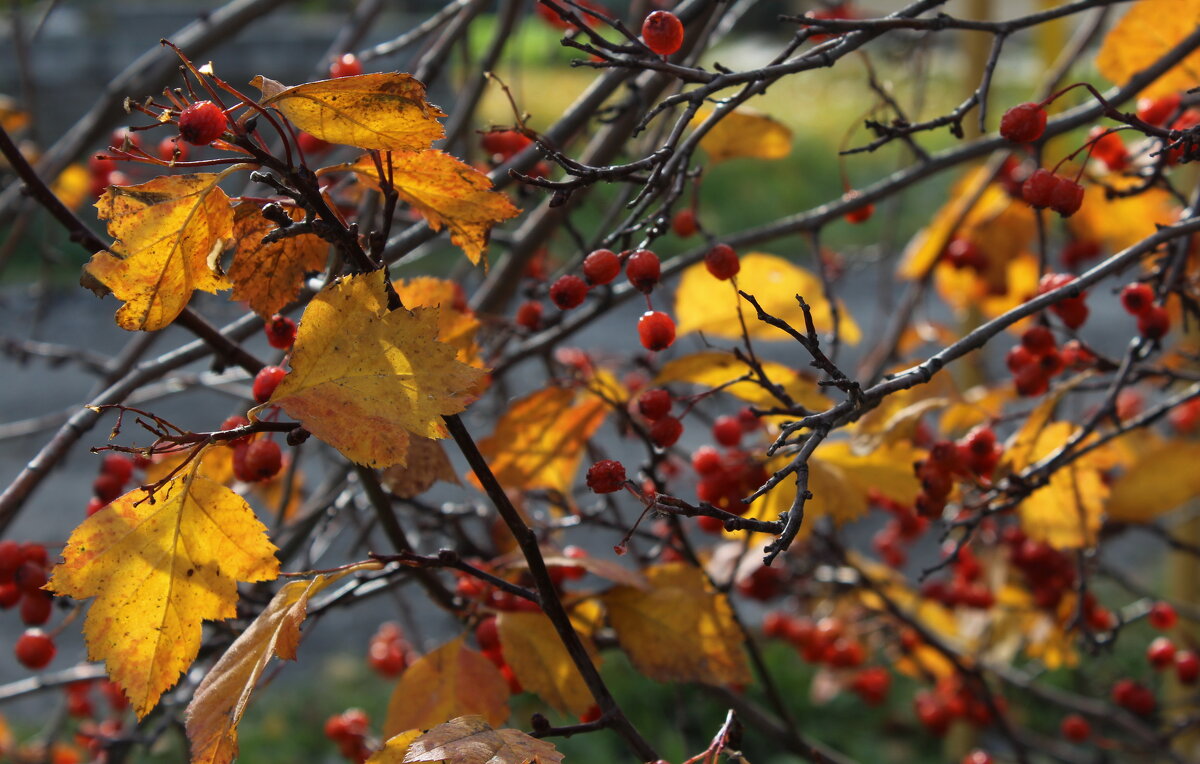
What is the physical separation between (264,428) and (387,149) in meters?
0.22

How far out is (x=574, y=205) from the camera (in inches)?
59.2

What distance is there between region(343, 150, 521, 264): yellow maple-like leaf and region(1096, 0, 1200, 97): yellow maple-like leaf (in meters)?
0.89

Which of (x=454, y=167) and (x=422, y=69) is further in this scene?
(x=422, y=69)

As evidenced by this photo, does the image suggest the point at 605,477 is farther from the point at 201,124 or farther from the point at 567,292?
the point at 201,124

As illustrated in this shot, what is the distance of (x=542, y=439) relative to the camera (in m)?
1.29

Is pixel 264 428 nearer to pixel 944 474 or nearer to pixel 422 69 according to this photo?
pixel 944 474

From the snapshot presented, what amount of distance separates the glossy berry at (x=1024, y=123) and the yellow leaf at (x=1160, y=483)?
2.90ft

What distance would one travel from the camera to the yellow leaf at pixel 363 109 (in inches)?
30.6

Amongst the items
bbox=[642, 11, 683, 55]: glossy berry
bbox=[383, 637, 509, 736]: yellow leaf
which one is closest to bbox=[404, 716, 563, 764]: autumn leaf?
bbox=[383, 637, 509, 736]: yellow leaf

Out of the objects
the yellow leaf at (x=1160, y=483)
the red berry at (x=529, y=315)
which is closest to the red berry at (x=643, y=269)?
the red berry at (x=529, y=315)

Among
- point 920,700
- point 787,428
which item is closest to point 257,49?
point 920,700

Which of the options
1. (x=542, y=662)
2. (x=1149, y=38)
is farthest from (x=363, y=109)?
(x=1149, y=38)

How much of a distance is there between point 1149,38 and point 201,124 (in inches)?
45.3

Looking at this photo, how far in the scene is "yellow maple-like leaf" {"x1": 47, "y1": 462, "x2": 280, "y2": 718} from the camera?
2.66ft
